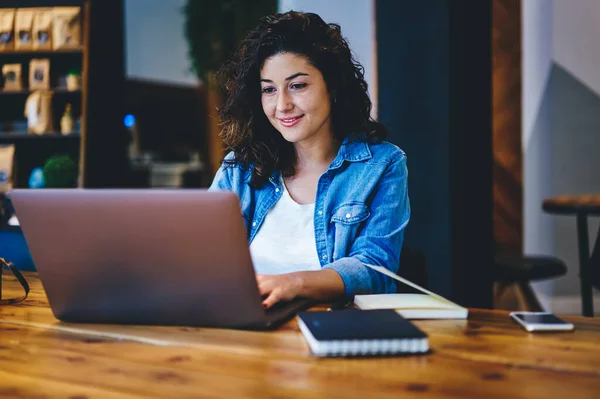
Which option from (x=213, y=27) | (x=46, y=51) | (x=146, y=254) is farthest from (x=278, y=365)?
(x=213, y=27)

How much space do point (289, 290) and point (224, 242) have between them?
283mm

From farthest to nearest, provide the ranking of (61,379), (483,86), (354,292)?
(483,86)
(354,292)
(61,379)

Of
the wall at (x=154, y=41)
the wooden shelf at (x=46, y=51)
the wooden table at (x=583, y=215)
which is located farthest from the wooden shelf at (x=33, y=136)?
the wall at (x=154, y=41)

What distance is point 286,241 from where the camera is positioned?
1735mm

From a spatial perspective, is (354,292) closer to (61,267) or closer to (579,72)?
(61,267)

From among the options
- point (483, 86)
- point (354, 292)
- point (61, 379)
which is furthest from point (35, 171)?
point (61, 379)

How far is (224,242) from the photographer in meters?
0.96

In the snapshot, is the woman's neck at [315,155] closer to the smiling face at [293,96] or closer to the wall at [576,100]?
A: the smiling face at [293,96]

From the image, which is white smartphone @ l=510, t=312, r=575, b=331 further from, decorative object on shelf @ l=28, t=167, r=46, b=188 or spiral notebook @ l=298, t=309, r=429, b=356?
decorative object on shelf @ l=28, t=167, r=46, b=188

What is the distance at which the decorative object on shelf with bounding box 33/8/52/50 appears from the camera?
4477 millimetres

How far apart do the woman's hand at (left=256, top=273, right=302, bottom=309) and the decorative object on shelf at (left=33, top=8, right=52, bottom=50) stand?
152 inches

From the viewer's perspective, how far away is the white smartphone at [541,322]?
1.05 m

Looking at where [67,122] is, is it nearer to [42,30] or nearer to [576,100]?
[42,30]

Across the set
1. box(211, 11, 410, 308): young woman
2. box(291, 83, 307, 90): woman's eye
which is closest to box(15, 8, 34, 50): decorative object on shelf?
box(211, 11, 410, 308): young woman
